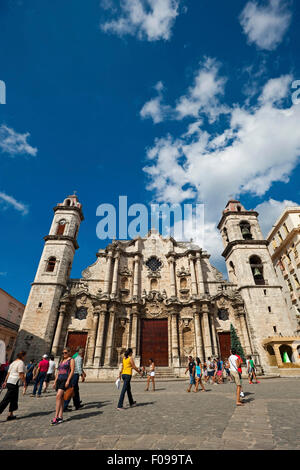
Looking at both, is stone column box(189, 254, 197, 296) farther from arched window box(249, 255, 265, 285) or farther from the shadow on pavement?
the shadow on pavement

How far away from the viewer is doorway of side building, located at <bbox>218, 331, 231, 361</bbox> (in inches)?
882

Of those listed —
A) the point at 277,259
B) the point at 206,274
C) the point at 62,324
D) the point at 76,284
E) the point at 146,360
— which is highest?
the point at 277,259

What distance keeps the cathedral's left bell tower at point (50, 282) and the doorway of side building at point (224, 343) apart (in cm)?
1595

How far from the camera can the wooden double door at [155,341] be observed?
22328 mm

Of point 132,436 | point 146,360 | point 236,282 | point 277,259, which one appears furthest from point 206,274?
point 132,436

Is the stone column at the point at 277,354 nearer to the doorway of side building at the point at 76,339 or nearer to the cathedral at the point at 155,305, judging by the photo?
the cathedral at the point at 155,305

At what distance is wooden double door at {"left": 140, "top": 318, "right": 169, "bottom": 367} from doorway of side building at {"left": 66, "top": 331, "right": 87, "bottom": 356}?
560 centimetres

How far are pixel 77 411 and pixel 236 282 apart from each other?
2316 cm

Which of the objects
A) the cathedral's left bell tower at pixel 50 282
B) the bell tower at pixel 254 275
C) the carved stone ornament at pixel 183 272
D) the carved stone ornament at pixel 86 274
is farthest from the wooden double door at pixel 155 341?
the cathedral's left bell tower at pixel 50 282

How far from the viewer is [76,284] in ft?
81.7

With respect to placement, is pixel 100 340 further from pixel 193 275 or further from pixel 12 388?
pixel 12 388

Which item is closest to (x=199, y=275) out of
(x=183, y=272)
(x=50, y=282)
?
(x=183, y=272)
